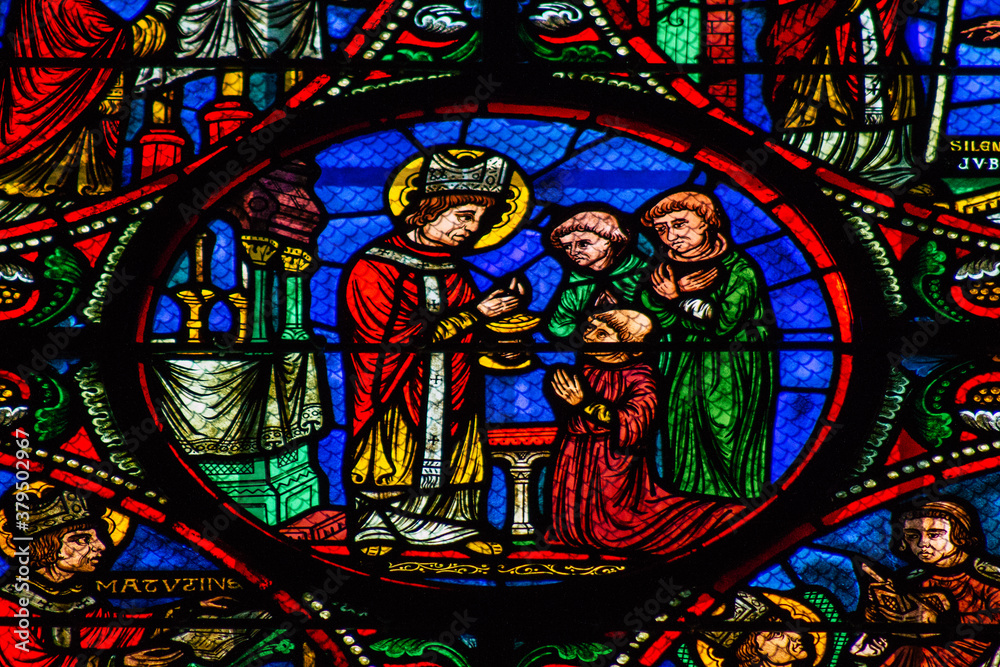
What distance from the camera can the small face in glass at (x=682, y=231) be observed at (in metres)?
7.95

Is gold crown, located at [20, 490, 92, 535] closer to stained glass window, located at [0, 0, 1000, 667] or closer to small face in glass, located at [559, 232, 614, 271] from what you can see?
stained glass window, located at [0, 0, 1000, 667]

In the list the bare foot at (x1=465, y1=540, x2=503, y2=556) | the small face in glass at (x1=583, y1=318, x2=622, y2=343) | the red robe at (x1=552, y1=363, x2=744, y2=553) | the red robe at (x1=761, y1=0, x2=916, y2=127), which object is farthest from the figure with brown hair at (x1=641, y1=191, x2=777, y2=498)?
the bare foot at (x1=465, y1=540, x2=503, y2=556)

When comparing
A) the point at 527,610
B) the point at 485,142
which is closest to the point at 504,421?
the point at 527,610

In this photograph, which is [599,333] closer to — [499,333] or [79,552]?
[499,333]

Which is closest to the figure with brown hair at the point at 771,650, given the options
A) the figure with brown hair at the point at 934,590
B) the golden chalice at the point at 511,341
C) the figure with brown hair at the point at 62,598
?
the figure with brown hair at the point at 934,590

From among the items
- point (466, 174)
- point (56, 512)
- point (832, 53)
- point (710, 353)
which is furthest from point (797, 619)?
point (56, 512)

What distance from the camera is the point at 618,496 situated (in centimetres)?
764

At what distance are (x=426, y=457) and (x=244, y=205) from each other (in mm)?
1489

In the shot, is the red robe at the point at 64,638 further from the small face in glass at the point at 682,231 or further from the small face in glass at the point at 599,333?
the small face in glass at the point at 682,231

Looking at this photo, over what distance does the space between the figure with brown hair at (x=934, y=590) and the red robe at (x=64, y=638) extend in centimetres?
322

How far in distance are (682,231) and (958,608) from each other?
2.12 metres

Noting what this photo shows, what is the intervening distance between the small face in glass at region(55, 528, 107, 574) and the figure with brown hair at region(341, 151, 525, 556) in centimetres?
115

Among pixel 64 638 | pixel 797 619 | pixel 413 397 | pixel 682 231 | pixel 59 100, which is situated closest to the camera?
pixel 64 638

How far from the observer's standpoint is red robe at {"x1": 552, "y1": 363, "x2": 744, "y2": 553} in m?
7.59
